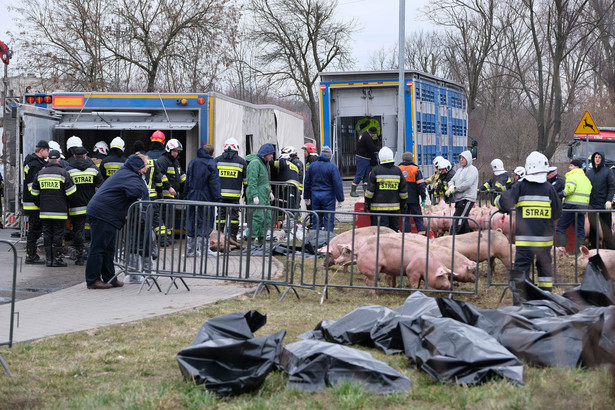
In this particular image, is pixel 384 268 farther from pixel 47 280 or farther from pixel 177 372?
pixel 47 280

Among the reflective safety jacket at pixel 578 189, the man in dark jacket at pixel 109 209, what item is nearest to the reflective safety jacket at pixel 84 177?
the man in dark jacket at pixel 109 209

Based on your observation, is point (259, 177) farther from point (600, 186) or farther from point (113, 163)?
point (600, 186)

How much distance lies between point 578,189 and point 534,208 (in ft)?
17.6

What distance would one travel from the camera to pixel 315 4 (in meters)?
42.0

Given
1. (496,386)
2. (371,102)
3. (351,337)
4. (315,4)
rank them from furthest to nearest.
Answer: (315,4), (371,102), (351,337), (496,386)

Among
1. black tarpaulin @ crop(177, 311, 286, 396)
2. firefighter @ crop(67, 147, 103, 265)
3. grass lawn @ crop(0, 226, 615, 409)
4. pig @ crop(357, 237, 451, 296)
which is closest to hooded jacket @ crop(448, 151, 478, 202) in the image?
pig @ crop(357, 237, 451, 296)

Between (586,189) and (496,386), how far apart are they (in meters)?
9.39

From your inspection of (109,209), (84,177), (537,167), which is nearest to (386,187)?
(537,167)

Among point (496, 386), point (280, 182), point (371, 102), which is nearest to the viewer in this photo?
point (496, 386)

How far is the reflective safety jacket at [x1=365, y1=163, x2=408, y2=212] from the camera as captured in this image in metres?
12.0

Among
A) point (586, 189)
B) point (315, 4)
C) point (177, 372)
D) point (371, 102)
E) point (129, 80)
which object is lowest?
point (177, 372)

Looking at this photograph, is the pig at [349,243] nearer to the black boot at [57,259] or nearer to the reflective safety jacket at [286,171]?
the black boot at [57,259]

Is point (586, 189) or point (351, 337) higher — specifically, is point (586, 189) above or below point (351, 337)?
above

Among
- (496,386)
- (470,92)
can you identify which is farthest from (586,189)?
(470,92)
